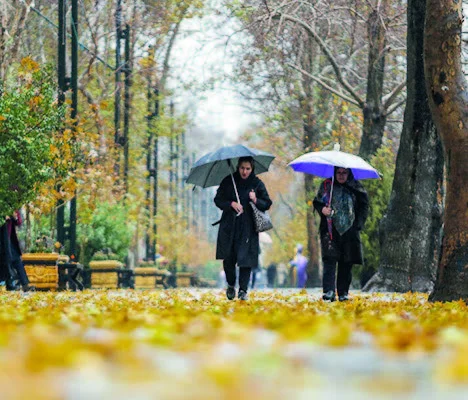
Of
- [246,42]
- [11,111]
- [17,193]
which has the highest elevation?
[246,42]

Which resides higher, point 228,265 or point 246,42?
point 246,42

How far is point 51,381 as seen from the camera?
12.5 feet

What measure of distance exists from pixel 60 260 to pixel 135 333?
18.7m

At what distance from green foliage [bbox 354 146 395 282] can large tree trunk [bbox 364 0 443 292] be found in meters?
4.88

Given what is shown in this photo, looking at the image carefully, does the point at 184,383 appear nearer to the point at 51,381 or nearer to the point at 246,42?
the point at 51,381

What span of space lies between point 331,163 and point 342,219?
0.76 meters

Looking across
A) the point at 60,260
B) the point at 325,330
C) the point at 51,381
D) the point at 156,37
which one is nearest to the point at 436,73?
the point at 325,330

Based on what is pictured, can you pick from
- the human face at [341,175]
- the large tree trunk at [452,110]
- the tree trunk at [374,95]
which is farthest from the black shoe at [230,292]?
the tree trunk at [374,95]

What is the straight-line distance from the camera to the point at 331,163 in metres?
14.6

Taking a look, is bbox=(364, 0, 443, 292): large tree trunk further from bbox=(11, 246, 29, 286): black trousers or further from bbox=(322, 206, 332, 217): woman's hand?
bbox=(11, 246, 29, 286): black trousers

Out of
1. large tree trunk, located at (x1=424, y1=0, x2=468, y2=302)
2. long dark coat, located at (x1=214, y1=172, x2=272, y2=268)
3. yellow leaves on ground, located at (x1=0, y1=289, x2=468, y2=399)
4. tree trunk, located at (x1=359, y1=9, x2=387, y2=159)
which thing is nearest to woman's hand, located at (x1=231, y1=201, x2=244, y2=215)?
long dark coat, located at (x1=214, y1=172, x2=272, y2=268)

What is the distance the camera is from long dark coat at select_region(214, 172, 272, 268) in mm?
14626

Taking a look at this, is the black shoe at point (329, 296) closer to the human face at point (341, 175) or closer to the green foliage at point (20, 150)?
the human face at point (341, 175)

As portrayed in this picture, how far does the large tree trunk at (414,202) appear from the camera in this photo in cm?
2030
